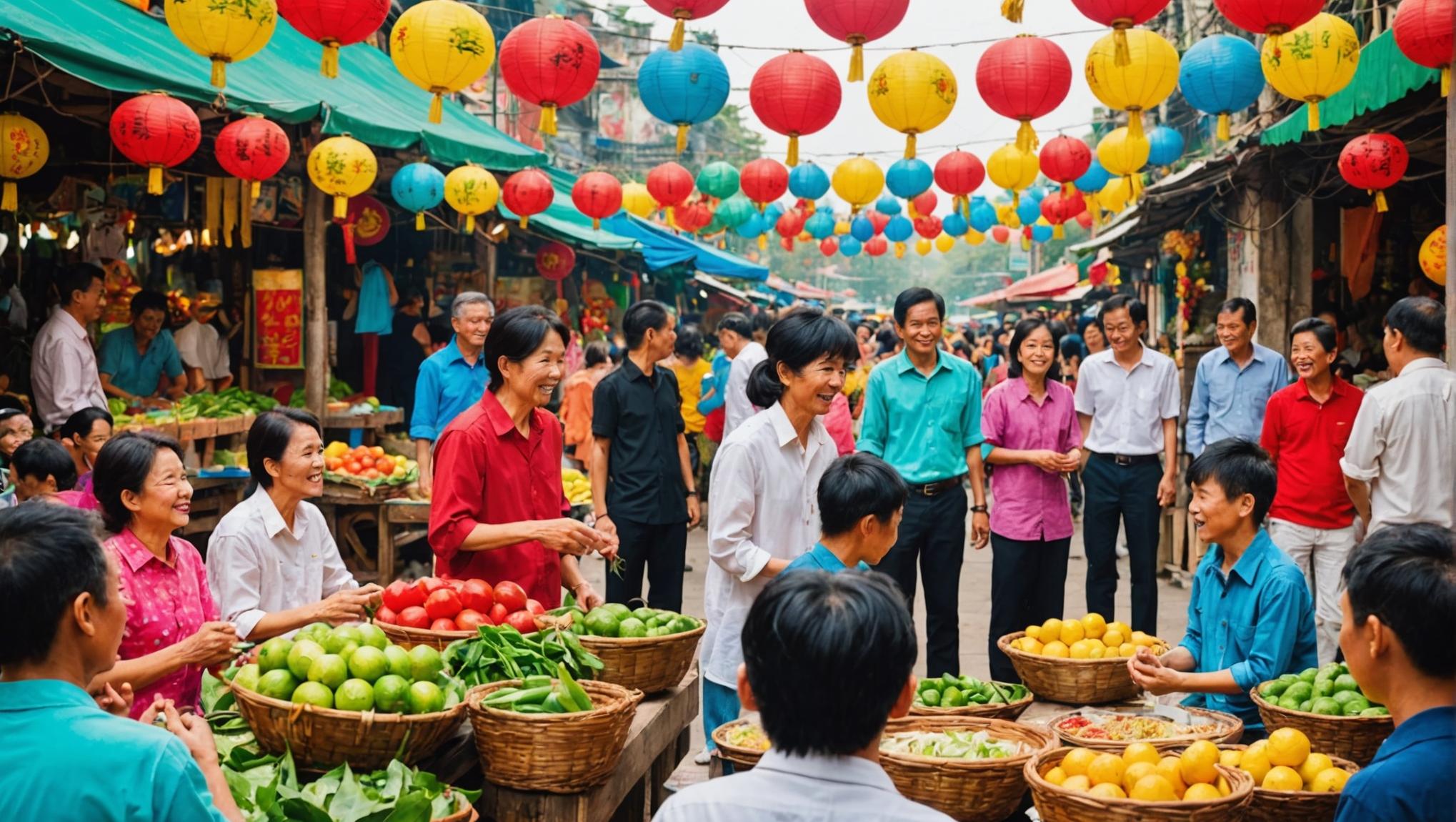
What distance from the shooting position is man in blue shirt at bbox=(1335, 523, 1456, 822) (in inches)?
89.0

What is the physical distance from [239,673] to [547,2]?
27.9 meters

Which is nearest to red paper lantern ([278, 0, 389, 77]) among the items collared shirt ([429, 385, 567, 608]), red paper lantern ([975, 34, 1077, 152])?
collared shirt ([429, 385, 567, 608])

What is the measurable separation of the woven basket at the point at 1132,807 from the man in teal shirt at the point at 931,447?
10.2ft

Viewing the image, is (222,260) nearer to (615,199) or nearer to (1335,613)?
(615,199)

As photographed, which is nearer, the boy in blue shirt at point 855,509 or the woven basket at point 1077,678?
the boy in blue shirt at point 855,509

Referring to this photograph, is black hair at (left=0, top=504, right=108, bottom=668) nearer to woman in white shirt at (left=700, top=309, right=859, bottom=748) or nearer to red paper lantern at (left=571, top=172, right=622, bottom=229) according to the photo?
woman in white shirt at (left=700, top=309, right=859, bottom=748)

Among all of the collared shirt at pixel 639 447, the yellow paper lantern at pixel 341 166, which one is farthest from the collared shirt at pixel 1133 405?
the yellow paper lantern at pixel 341 166

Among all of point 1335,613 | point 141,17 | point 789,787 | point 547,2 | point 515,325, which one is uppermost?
point 547,2

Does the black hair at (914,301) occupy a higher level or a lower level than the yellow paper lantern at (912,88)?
lower

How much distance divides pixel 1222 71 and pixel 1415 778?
6625mm

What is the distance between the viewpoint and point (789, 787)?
1.83m

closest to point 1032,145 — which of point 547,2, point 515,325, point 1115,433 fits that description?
point 1115,433

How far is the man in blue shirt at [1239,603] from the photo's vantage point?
12.3 ft

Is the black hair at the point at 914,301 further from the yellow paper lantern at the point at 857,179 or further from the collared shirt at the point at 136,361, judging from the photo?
the yellow paper lantern at the point at 857,179
